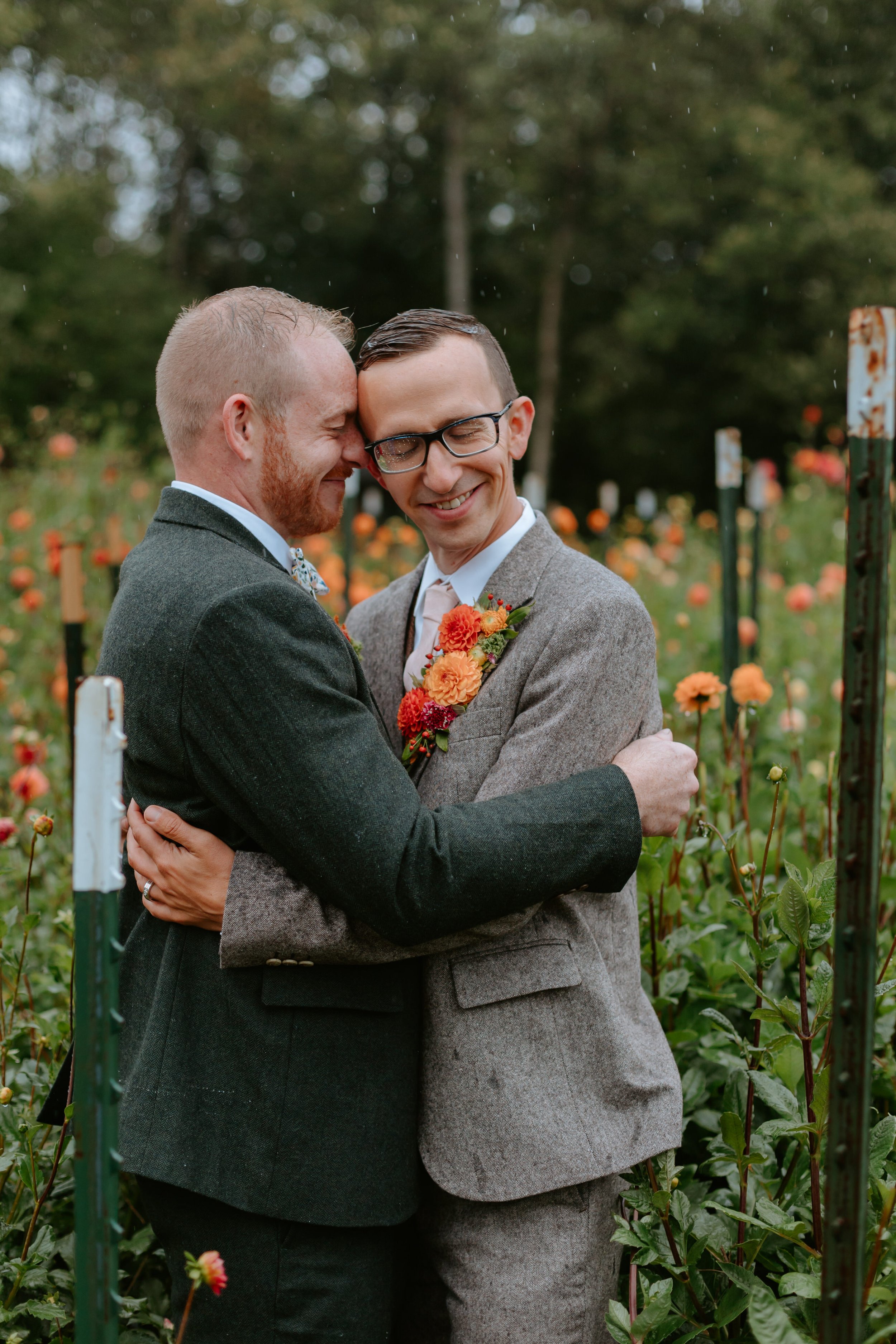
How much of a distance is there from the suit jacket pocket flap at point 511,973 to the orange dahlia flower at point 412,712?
34 cm

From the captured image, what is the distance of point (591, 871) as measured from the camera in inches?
56.8

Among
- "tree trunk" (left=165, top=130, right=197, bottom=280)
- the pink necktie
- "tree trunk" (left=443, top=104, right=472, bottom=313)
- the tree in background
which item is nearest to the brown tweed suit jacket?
the pink necktie

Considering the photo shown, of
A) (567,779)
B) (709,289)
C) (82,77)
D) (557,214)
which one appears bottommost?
(567,779)

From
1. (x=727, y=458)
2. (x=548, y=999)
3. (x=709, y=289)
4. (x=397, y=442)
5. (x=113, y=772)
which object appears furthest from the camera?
(x=709, y=289)

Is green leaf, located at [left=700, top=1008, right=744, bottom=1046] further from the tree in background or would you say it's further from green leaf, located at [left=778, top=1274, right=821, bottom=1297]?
the tree in background

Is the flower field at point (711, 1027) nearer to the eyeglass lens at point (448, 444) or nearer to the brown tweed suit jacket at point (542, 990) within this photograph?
the brown tweed suit jacket at point (542, 990)

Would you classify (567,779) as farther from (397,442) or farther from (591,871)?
(397,442)

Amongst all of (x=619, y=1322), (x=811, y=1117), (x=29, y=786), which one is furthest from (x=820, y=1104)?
(x=29, y=786)

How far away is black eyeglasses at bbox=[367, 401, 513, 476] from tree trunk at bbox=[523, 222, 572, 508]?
17.4 metres

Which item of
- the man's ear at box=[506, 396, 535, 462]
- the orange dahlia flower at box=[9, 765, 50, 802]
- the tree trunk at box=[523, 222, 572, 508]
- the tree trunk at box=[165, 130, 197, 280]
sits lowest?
the orange dahlia flower at box=[9, 765, 50, 802]

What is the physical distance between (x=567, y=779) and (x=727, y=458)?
1.42 meters

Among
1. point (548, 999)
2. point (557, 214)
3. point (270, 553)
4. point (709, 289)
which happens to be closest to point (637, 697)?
point (548, 999)

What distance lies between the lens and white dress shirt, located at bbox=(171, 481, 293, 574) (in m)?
1.54

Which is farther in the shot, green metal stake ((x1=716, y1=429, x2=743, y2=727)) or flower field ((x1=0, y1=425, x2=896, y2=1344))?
green metal stake ((x1=716, y1=429, x2=743, y2=727))
